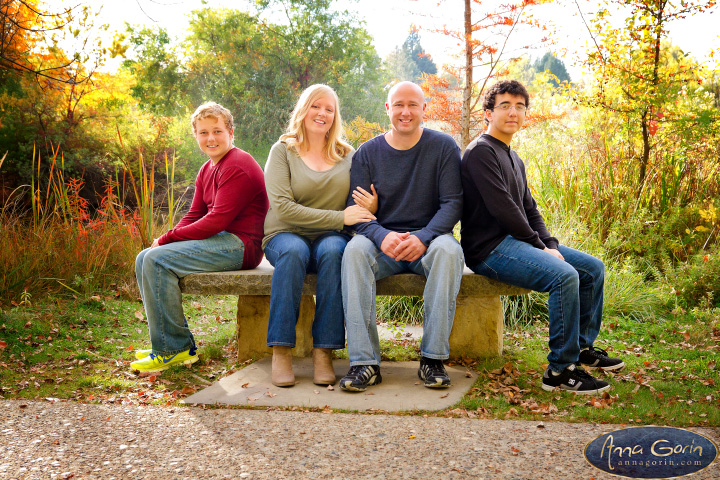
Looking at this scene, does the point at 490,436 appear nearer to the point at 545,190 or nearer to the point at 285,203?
the point at 285,203

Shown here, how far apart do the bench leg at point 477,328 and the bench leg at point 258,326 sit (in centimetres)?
85

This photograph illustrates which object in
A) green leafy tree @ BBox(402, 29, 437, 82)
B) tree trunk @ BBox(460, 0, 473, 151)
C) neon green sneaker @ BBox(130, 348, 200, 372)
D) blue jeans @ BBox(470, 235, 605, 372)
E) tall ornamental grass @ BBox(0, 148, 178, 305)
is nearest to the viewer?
blue jeans @ BBox(470, 235, 605, 372)

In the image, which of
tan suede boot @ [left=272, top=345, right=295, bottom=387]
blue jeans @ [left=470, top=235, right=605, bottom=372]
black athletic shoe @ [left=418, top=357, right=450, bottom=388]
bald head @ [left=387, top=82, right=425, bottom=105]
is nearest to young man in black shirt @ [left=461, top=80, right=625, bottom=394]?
blue jeans @ [left=470, top=235, right=605, bottom=372]

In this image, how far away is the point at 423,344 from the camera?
9.46 feet

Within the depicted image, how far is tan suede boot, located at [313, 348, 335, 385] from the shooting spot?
2.91m

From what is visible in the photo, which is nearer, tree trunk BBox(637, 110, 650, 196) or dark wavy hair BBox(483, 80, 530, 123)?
dark wavy hair BBox(483, 80, 530, 123)

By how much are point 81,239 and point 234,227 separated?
241cm

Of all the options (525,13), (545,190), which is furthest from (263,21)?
(545,190)

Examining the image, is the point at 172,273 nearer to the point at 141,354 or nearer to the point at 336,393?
the point at 141,354

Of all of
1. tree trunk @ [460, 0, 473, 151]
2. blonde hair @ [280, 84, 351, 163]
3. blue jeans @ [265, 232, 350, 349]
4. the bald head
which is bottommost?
blue jeans @ [265, 232, 350, 349]

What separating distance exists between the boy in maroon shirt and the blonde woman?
0.52 feet

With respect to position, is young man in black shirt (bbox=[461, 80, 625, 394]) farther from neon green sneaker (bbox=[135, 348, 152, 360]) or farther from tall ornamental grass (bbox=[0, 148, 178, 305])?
tall ornamental grass (bbox=[0, 148, 178, 305])

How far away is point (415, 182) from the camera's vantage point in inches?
123

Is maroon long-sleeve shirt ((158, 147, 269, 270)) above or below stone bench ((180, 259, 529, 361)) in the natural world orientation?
above
